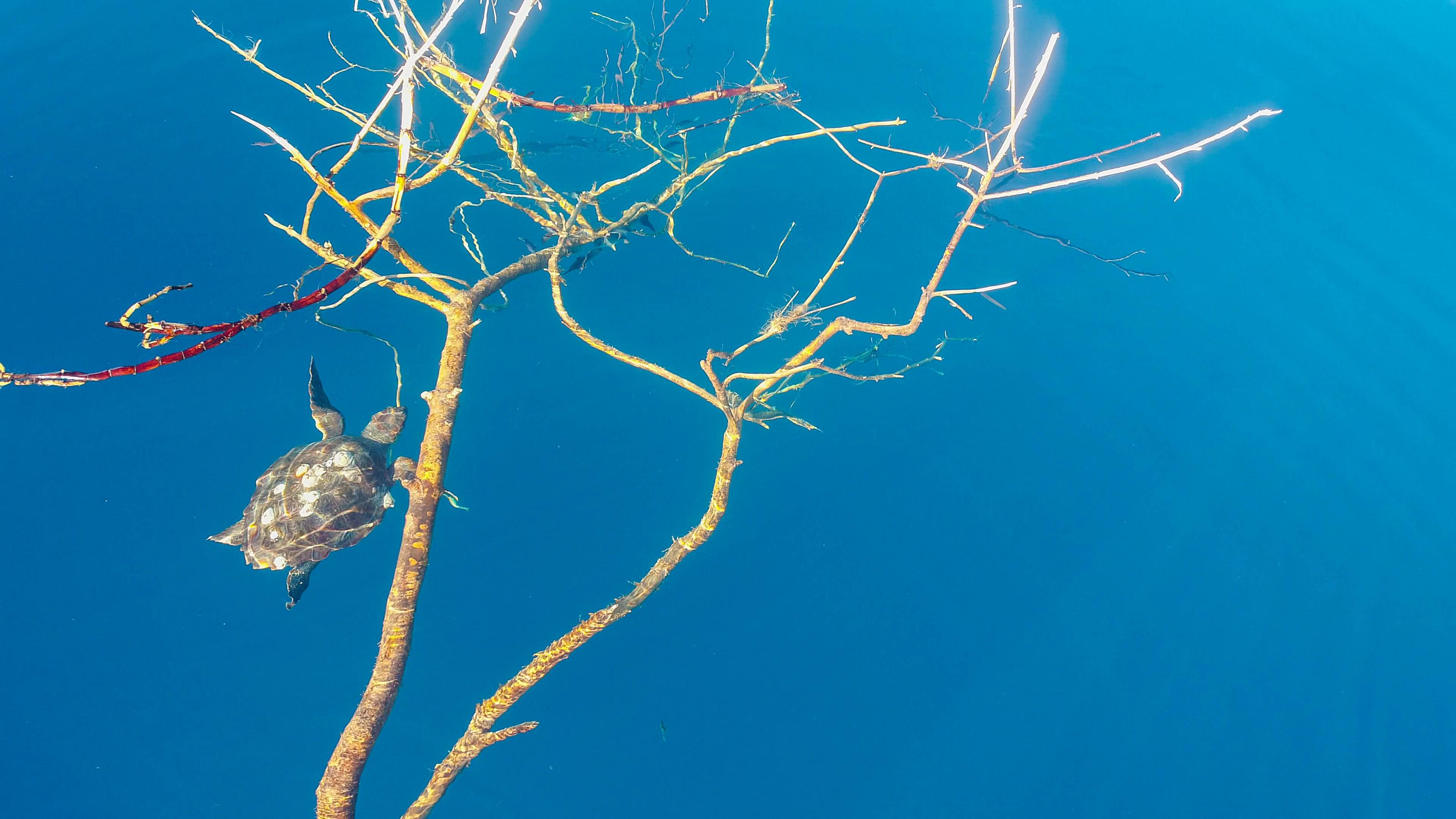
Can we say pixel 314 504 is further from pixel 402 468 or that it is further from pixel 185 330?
pixel 185 330

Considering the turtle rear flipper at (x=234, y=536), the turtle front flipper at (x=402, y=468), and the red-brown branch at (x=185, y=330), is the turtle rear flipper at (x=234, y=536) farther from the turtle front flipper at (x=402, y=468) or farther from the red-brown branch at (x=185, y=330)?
the red-brown branch at (x=185, y=330)

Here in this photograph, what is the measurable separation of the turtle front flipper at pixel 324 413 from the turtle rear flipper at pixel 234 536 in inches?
17.3

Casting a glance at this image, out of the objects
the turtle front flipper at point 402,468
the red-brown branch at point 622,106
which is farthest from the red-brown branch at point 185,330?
the turtle front flipper at point 402,468

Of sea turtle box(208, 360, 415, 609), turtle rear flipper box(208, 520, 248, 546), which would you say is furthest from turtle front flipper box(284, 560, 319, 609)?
turtle rear flipper box(208, 520, 248, 546)

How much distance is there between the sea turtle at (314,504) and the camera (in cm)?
258

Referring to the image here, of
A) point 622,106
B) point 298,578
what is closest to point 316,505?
point 298,578

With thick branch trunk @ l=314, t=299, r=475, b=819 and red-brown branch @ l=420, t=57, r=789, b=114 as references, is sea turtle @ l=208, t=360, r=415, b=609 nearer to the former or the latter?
thick branch trunk @ l=314, t=299, r=475, b=819

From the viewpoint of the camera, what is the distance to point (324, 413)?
2.86 meters

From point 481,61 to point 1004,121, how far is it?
2718mm

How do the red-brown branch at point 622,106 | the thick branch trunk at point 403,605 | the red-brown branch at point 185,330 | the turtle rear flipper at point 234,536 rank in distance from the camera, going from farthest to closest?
the turtle rear flipper at point 234,536, the thick branch trunk at point 403,605, the red-brown branch at point 622,106, the red-brown branch at point 185,330

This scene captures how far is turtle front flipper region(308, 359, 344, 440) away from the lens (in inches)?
109

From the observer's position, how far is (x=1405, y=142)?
402 cm

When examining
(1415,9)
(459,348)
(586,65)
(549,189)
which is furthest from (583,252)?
(1415,9)

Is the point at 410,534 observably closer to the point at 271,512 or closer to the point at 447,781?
the point at 271,512
